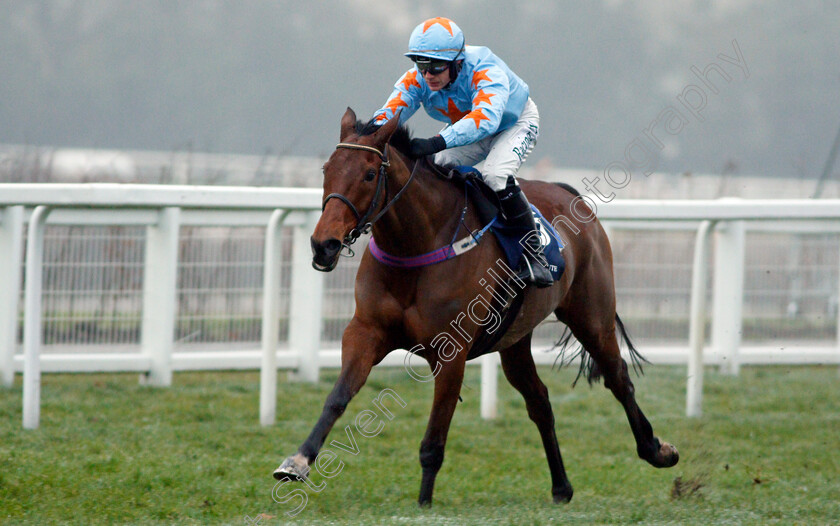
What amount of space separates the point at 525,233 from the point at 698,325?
248cm

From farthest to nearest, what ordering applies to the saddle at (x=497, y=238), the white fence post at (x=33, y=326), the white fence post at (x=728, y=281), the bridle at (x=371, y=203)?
the white fence post at (x=728, y=281), the white fence post at (x=33, y=326), the saddle at (x=497, y=238), the bridle at (x=371, y=203)

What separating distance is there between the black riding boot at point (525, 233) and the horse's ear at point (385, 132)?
753 millimetres

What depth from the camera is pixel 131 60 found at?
52.5ft

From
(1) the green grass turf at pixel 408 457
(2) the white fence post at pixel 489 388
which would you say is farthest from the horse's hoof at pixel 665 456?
(2) the white fence post at pixel 489 388

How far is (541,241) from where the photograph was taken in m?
4.52

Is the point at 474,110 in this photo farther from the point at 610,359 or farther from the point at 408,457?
the point at 408,457

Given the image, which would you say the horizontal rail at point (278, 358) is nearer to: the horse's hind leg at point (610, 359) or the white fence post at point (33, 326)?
the white fence post at point (33, 326)

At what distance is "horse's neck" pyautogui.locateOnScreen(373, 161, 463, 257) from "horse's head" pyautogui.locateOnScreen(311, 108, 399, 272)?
0.17 meters

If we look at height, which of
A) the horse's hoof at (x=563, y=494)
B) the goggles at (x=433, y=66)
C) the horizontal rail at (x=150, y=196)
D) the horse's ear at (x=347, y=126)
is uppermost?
the goggles at (x=433, y=66)

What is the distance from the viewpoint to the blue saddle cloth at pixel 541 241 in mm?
4395

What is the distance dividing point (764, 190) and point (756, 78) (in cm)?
511

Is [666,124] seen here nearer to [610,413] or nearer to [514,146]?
[514,146]

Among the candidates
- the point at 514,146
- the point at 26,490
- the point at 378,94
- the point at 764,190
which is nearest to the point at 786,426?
the point at 514,146

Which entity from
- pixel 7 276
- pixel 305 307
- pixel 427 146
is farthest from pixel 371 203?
pixel 305 307
